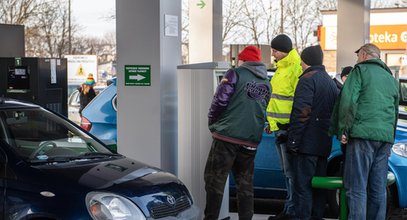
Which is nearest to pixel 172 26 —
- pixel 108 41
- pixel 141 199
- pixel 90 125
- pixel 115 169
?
pixel 90 125

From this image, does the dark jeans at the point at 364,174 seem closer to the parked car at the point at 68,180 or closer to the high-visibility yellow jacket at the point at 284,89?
the high-visibility yellow jacket at the point at 284,89

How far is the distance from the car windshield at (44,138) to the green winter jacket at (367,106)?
2263 millimetres

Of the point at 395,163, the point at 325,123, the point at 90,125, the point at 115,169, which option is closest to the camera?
the point at 115,169

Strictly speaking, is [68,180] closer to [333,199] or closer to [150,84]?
[150,84]

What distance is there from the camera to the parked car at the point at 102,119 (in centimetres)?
844

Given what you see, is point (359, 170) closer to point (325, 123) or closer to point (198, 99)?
point (325, 123)

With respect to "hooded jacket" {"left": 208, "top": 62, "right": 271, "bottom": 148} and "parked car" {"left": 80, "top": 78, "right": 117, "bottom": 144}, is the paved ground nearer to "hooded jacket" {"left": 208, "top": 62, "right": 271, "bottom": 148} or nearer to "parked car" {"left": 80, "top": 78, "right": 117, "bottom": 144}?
"hooded jacket" {"left": 208, "top": 62, "right": 271, "bottom": 148}

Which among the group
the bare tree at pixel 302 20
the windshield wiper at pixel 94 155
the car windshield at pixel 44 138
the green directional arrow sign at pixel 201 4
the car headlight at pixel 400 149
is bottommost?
the car headlight at pixel 400 149

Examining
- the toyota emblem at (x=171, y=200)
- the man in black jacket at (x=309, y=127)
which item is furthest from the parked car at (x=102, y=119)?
the toyota emblem at (x=171, y=200)

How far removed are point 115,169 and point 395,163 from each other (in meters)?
3.43

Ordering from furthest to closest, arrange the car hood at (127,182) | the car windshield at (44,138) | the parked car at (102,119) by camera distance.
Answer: the parked car at (102,119) → the car windshield at (44,138) → the car hood at (127,182)

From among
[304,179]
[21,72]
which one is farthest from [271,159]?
[21,72]

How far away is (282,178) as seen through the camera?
7.70 m

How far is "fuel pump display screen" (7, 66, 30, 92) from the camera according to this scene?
966cm
